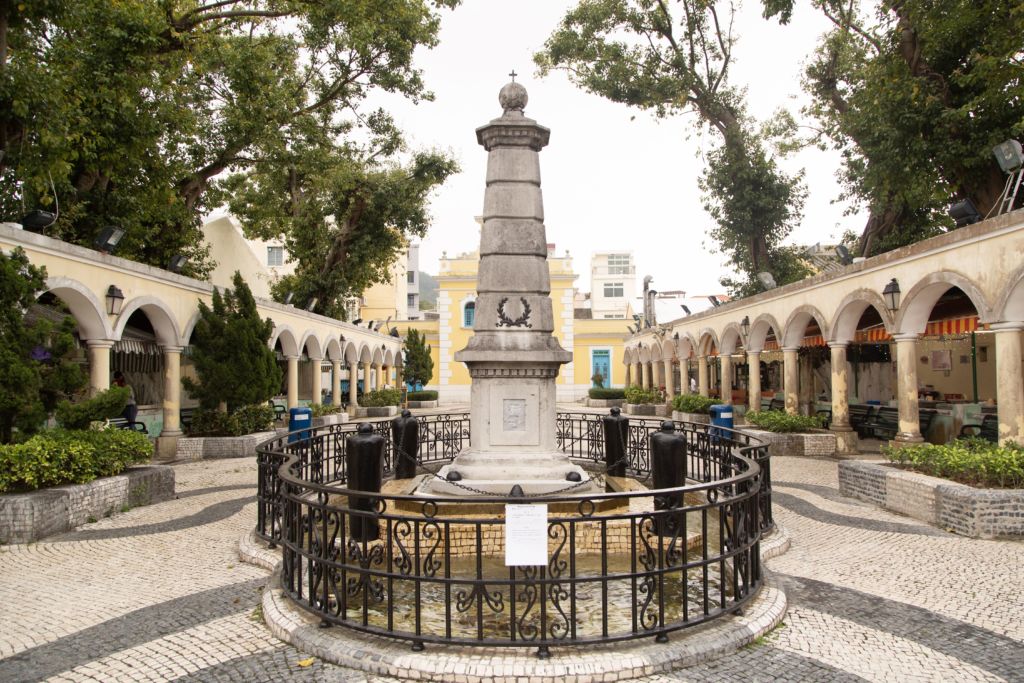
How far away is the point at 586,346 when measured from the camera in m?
39.2

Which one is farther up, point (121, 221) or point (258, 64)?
point (258, 64)

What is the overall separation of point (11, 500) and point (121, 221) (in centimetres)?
996

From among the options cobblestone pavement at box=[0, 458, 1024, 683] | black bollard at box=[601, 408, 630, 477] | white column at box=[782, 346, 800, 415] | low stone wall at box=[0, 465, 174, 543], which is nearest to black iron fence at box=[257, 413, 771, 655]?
cobblestone pavement at box=[0, 458, 1024, 683]

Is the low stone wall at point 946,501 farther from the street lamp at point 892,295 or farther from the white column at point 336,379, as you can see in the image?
the white column at point 336,379

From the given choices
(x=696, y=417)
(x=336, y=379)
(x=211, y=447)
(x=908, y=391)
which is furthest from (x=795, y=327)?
(x=336, y=379)

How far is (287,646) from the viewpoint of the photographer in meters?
4.29

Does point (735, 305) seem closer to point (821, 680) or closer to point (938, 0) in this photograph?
point (938, 0)

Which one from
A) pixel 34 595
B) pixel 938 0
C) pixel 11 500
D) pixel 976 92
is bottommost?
pixel 34 595

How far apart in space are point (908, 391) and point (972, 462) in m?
4.24

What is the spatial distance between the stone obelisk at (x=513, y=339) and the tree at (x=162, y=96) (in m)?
6.77

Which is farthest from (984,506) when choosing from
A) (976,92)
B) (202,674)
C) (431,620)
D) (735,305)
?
(735,305)

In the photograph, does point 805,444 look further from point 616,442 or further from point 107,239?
point 107,239

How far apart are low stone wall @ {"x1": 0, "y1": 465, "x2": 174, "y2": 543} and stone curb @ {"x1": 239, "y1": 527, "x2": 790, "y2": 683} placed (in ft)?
13.9

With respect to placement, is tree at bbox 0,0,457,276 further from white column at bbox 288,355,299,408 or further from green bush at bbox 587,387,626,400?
green bush at bbox 587,387,626,400
